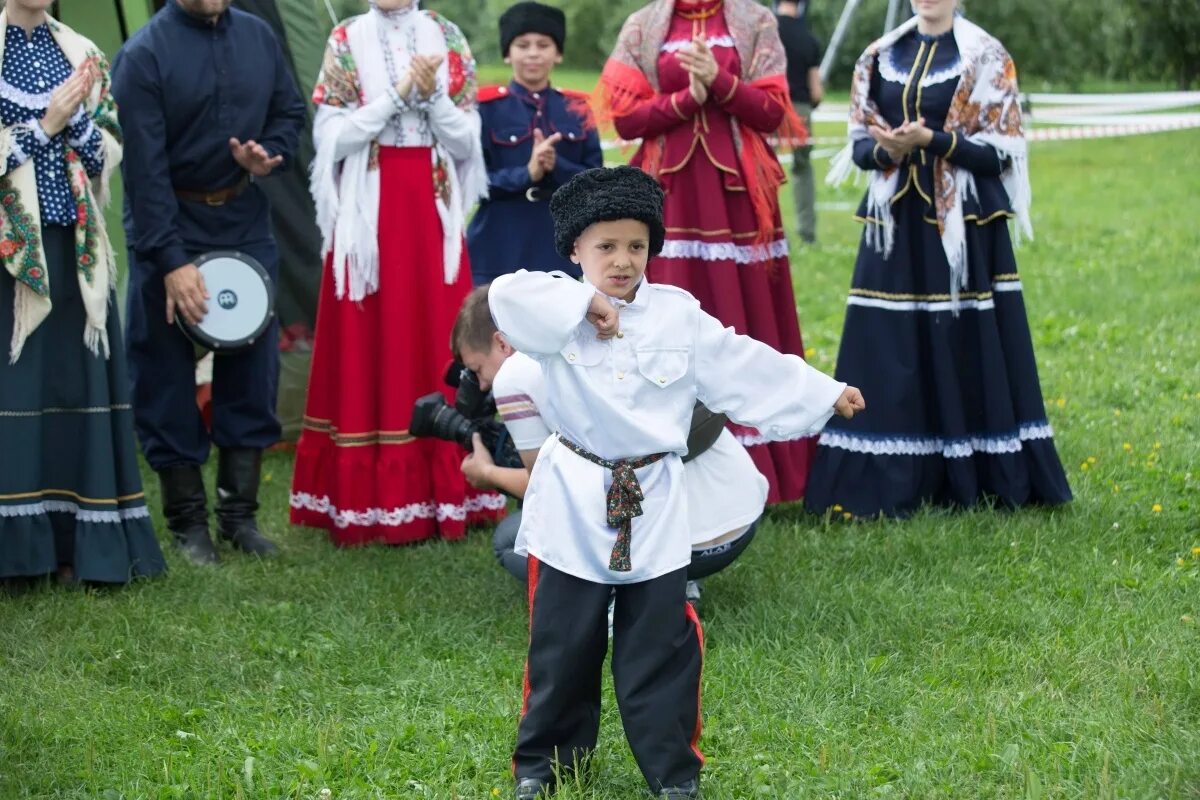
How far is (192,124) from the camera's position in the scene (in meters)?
5.38

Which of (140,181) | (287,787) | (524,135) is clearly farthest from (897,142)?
(287,787)

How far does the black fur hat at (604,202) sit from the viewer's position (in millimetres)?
3334

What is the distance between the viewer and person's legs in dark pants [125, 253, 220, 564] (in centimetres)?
544

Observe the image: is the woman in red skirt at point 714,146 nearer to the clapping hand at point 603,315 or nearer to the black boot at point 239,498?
the black boot at point 239,498

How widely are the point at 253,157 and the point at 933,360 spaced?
251 centimetres

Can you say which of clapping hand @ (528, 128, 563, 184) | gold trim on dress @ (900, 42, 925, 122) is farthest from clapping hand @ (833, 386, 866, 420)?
clapping hand @ (528, 128, 563, 184)

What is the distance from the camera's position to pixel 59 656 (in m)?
4.52

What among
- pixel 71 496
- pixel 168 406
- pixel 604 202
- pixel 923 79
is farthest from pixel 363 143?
pixel 604 202

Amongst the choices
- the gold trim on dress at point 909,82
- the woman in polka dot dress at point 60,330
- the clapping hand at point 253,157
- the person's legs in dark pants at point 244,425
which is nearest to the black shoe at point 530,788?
the woman in polka dot dress at point 60,330

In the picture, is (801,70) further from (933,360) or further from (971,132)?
(933,360)

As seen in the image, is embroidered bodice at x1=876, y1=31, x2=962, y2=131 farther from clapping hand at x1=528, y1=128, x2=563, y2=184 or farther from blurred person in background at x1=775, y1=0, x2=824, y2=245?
blurred person in background at x1=775, y1=0, x2=824, y2=245

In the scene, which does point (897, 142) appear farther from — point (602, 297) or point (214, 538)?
point (214, 538)

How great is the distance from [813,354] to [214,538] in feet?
12.6

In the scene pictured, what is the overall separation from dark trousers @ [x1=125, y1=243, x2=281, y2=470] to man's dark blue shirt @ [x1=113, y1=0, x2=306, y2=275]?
138 millimetres
